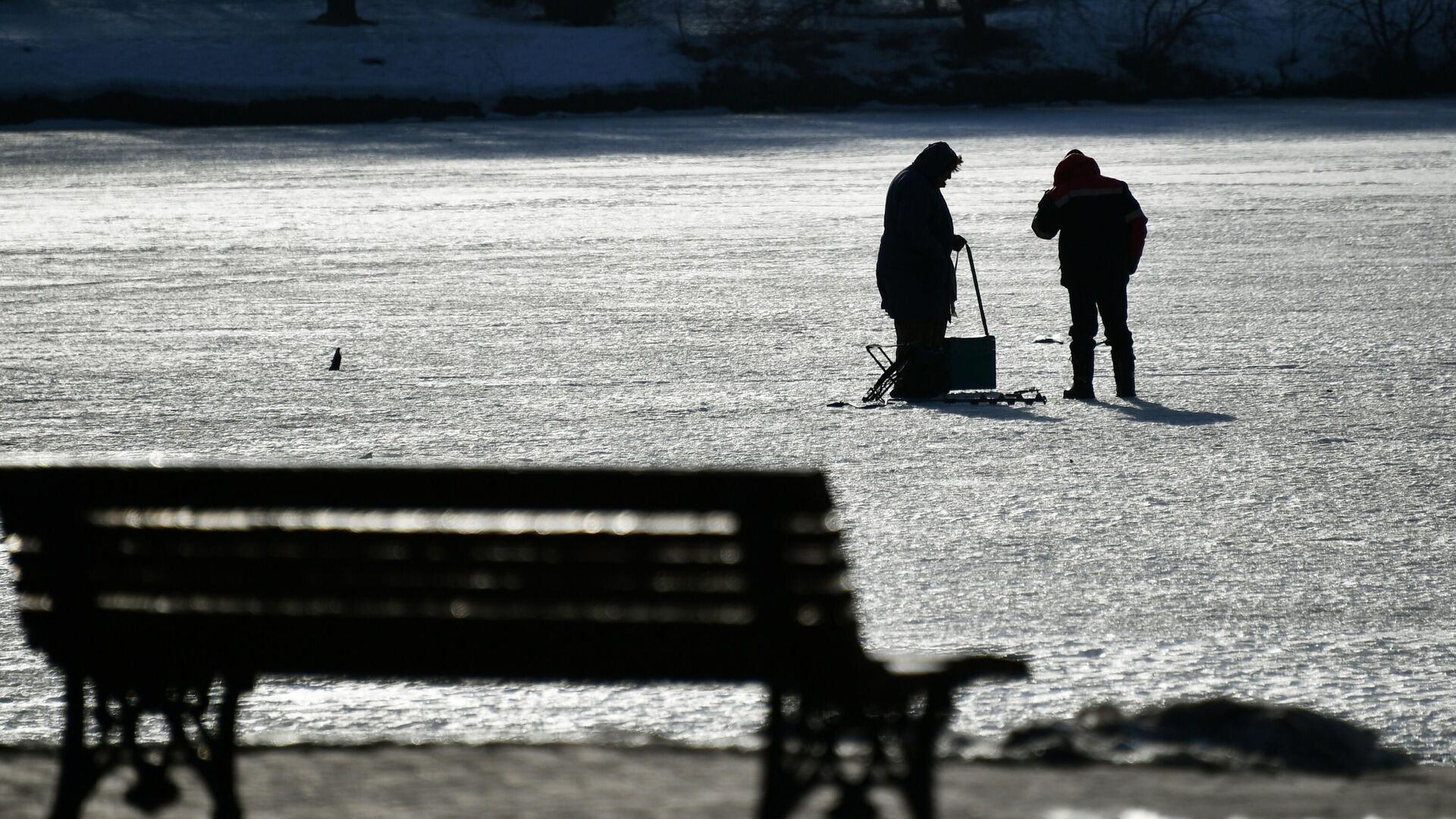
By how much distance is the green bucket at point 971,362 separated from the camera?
9.17 metres

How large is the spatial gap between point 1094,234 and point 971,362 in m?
1.07

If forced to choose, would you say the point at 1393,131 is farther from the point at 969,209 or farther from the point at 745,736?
the point at 745,736

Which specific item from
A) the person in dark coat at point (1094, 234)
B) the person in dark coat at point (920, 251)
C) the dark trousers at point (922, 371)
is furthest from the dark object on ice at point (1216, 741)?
the person in dark coat at point (1094, 234)

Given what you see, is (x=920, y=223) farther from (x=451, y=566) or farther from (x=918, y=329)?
(x=451, y=566)

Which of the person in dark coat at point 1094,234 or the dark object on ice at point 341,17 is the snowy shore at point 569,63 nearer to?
the dark object on ice at point 341,17

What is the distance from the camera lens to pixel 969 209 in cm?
2052

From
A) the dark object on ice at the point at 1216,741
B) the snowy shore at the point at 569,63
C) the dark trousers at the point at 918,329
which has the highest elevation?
the snowy shore at the point at 569,63

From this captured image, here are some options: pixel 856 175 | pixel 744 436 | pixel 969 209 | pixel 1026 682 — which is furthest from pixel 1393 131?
pixel 1026 682

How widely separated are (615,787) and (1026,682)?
4.51ft

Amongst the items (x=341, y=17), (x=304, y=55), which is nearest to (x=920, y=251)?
(x=304, y=55)

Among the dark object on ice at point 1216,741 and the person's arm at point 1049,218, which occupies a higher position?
the person's arm at point 1049,218

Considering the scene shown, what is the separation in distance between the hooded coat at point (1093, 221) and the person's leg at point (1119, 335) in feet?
0.22

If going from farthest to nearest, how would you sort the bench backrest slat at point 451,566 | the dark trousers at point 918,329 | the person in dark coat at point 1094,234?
the dark trousers at point 918,329 → the person in dark coat at point 1094,234 → the bench backrest slat at point 451,566

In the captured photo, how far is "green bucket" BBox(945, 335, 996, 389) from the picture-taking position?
9172 mm
